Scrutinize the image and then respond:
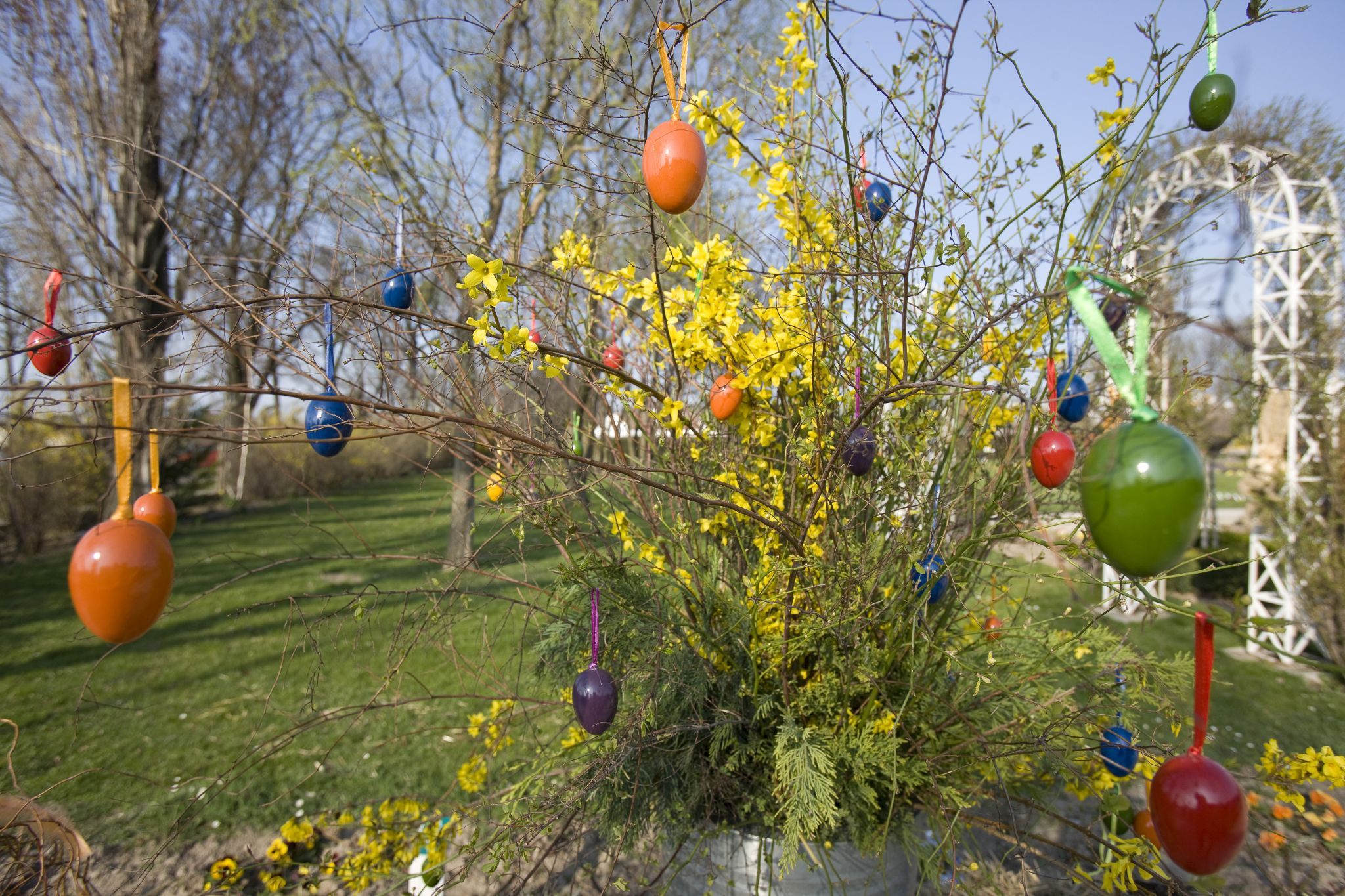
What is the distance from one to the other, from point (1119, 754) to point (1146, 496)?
1.04m

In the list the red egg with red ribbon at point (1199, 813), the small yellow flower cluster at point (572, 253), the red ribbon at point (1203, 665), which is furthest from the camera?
the small yellow flower cluster at point (572, 253)

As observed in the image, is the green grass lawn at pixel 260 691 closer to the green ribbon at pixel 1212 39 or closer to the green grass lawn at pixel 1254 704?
the green ribbon at pixel 1212 39

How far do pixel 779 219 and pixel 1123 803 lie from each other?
146 centimetres

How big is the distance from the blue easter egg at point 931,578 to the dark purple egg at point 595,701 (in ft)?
2.04

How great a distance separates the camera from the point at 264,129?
9.20 meters

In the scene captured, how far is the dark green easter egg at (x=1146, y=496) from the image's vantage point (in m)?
0.78

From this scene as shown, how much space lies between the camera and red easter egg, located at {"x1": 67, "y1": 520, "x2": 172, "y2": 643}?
89 cm

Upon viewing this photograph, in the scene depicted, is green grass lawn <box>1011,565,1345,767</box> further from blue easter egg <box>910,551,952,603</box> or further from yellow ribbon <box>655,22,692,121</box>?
yellow ribbon <box>655,22,692,121</box>

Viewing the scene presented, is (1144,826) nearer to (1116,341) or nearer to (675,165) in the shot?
(1116,341)

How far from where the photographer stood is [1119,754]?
1.54 m

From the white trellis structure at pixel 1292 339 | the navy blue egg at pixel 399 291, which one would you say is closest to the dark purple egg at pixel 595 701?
the navy blue egg at pixel 399 291

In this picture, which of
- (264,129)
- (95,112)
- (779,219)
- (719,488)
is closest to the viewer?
(719,488)

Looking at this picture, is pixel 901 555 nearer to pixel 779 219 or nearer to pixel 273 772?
pixel 779 219

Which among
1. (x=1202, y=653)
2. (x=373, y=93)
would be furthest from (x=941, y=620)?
(x=373, y=93)
